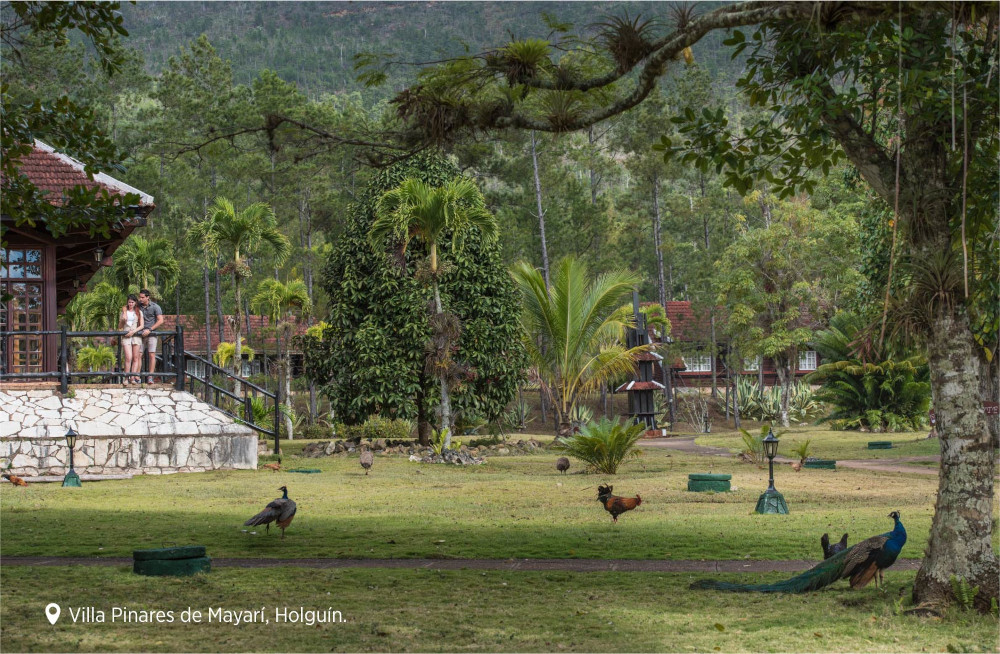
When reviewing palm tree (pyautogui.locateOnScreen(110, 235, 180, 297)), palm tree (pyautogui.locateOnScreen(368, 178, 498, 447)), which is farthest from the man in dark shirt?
palm tree (pyautogui.locateOnScreen(110, 235, 180, 297))

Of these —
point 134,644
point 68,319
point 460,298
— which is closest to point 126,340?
point 460,298

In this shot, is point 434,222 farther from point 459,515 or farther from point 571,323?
point 459,515

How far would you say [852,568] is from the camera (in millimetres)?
6809

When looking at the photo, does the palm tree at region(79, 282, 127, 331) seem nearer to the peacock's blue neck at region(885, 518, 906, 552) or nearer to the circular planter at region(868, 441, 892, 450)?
the circular planter at region(868, 441, 892, 450)

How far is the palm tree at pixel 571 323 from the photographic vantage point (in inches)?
936

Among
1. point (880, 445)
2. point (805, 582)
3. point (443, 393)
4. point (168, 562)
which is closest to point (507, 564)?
point (805, 582)

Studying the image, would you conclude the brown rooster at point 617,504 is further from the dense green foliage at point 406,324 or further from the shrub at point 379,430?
the shrub at point 379,430

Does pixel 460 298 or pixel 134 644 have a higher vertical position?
pixel 460 298

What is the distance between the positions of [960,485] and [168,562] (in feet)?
19.0

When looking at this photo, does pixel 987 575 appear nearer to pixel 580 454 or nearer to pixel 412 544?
pixel 412 544

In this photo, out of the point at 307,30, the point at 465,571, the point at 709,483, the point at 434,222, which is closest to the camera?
the point at 465,571

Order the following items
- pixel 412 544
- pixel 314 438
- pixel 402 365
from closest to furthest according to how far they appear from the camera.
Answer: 1. pixel 412 544
2. pixel 402 365
3. pixel 314 438

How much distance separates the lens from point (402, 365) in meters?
21.7

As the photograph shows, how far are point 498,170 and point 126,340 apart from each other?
29.4 meters
